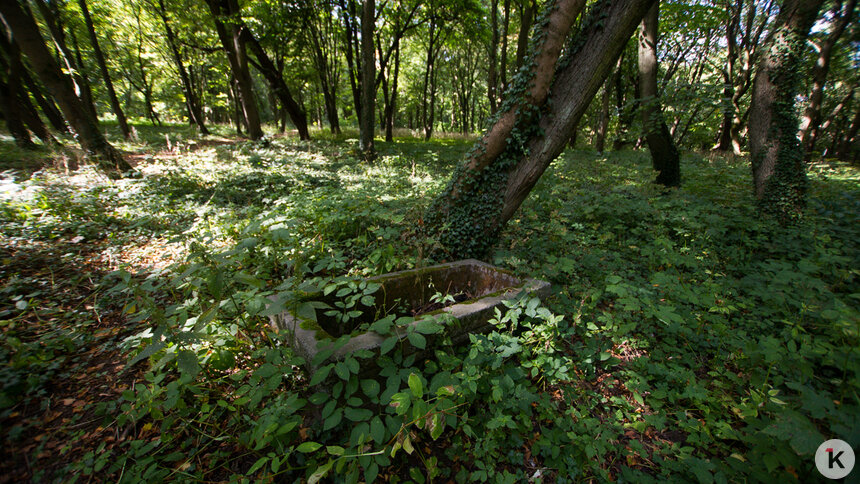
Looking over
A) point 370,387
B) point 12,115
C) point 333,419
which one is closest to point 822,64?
point 370,387

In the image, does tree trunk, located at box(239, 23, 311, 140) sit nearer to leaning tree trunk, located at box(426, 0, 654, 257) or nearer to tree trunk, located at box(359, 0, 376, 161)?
tree trunk, located at box(359, 0, 376, 161)

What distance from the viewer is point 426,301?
314 cm

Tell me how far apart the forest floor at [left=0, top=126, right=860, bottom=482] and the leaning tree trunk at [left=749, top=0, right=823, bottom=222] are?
478mm

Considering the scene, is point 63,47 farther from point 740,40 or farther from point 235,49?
point 740,40

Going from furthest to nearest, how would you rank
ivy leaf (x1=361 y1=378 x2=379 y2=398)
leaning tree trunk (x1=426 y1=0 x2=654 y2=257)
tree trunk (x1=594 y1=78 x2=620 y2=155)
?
tree trunk (x1=594 y1=78 x2=620 y2=155), leaning tree trunk (x1=426 y1=0 x2=654 y2=257), ivy leaf (x1=361 y1=378 x2=379 y2=398)

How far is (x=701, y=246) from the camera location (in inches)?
159

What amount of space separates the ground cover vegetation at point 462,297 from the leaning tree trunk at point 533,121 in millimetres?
30

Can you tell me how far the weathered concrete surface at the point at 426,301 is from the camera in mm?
1960

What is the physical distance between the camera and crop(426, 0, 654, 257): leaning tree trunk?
11.3 ft

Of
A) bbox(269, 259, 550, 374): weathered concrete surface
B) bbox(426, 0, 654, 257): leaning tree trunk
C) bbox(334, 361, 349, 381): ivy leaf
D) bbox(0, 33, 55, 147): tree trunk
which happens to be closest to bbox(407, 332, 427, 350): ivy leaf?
bbox(269, 259, 550, 374): weathered concrete surface

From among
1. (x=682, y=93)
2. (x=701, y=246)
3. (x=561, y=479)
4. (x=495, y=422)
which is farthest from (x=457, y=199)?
(x=682, y=93)

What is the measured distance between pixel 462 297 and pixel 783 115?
6575 millimetres

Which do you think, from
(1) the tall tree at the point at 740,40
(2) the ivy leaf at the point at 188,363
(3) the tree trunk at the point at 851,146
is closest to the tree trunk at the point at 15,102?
(2) the ivy leaf at the point at 188,363

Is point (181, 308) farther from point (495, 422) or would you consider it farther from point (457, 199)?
point (457, 199)
